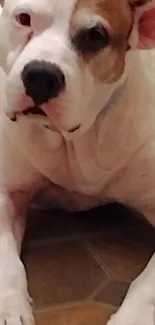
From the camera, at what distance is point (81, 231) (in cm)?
189

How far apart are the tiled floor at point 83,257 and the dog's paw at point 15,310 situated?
5 centimetres

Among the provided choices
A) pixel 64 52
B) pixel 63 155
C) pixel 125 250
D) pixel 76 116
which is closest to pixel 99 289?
pixel 125 250

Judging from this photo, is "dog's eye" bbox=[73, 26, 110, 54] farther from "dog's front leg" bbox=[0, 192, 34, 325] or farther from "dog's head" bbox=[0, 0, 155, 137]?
"dog's front leg" bbox=[0, 192, 34, 325]

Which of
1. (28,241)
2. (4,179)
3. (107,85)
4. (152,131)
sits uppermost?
(107,85)

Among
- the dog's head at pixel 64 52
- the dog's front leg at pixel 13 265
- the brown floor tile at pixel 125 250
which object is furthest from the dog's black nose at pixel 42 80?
the brown floor tile at pixel 125 250

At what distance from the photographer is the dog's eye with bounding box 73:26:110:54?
147 centimetres

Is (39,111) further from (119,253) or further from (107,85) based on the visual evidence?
(119,253)

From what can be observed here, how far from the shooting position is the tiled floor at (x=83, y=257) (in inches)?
64.3

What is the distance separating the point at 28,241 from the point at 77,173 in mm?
201

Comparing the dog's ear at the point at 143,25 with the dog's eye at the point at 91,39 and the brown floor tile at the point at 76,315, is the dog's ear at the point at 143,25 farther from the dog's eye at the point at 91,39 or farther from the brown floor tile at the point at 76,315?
the brown floor tile at the point at 76,315

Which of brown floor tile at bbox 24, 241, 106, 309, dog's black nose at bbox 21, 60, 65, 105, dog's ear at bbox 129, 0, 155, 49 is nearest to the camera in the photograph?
dog's black nose at bbox 21, 60, 65, 105

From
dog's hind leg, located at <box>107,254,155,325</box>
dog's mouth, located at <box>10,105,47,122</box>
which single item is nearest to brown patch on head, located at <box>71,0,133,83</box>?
dog's mouth, located at <box>10,105,47,122</box>

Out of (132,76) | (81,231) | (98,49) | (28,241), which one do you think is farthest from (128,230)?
(98,49)

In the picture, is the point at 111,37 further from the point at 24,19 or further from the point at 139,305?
the point at 139,305
